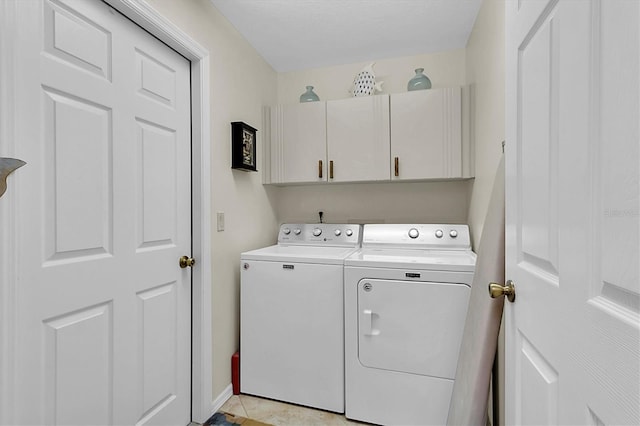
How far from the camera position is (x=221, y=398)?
6.28 feet

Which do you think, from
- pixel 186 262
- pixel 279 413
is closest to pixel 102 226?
pixel 186 262

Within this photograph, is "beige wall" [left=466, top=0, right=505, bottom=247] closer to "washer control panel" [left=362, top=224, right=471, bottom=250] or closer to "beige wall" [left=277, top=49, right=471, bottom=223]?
"washer control panel" [left=362, top=224, right=471, bottom=250]

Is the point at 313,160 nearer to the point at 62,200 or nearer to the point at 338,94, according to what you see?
the point at 338,94

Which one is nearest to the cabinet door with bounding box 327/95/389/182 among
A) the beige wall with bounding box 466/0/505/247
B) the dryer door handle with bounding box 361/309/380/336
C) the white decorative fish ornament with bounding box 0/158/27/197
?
the beige wall with bounding box 466/0/505/247

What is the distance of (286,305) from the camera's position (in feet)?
6.30

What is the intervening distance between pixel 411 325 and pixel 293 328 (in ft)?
2.33

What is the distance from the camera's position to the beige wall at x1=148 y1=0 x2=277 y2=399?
182 cm

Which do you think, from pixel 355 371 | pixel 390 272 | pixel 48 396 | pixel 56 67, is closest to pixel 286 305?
pixel 355 371

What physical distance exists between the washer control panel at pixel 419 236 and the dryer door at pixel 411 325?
589 millimetres

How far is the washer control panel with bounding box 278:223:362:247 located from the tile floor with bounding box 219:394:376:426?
3.67ft

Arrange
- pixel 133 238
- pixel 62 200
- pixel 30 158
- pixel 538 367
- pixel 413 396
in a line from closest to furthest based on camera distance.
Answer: pixel 538 367
pixel 30 158
pixel 62 200
pixel 133 238
pixel 413 396

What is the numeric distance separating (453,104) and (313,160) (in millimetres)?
1099

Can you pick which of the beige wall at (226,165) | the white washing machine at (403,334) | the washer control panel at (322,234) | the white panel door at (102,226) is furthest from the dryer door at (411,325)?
the white panel door at (102,226)

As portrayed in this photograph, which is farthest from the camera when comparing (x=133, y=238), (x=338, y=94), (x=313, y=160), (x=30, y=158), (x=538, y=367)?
(x=338, y=94)
